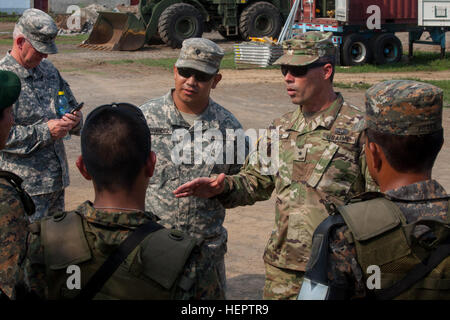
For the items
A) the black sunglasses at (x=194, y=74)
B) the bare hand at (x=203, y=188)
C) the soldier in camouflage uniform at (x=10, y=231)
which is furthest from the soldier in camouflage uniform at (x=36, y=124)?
the soldier in camouflage uniform at (x=10, y=231)

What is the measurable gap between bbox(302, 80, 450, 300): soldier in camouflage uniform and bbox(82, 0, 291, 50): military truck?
803 inches

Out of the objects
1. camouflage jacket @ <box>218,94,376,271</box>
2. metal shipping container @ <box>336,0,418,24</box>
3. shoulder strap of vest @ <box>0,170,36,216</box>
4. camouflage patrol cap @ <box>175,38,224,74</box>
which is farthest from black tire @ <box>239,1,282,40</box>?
shoulder strap of vest @ <box>0,170,36,216</box>

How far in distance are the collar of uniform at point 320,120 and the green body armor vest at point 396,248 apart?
62.5 inches

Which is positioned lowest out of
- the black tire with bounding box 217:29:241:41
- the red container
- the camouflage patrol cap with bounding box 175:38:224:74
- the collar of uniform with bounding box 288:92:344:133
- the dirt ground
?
the dirt ground

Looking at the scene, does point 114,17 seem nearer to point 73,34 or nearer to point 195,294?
point 73,34

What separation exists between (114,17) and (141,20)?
1.06m

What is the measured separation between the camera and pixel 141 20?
23.4 metres

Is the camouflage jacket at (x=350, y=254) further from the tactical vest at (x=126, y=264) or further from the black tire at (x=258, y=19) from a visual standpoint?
the black tire at (x=258, y=19)

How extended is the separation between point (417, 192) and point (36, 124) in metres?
3.21

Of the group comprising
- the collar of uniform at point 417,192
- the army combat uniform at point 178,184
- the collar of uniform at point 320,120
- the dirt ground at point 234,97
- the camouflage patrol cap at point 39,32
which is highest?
the camouflage patrol cap at point 39,32

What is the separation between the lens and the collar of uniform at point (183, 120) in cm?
420

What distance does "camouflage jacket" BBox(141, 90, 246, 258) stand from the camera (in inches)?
162

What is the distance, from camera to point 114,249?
231cm

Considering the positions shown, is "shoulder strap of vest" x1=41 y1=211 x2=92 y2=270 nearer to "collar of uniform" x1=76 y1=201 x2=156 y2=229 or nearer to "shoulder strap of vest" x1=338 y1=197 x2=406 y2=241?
"collar of uniform" x1=76 y1=201 x2=156 y2=229
